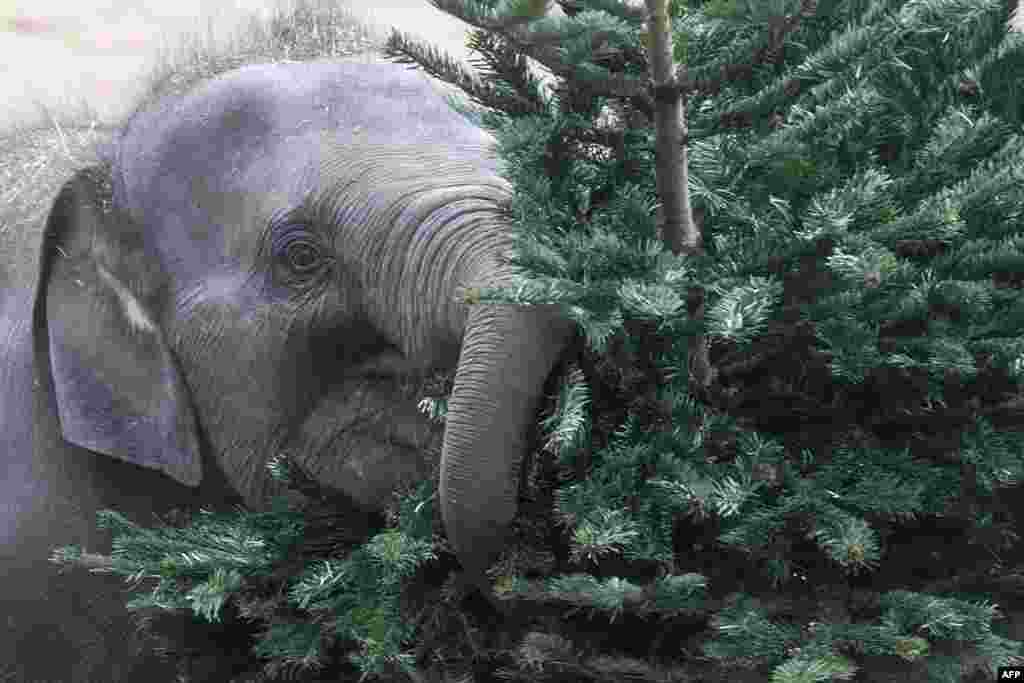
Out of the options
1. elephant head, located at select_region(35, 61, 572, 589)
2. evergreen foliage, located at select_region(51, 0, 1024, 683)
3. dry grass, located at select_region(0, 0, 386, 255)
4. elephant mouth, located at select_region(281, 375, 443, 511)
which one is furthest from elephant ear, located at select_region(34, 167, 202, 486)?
evergreen foliage, located at select_region(51, 0, 1024, 683)

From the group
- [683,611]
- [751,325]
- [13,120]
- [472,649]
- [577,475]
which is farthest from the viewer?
[13,120]

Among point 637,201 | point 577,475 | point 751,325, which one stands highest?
point 637,201

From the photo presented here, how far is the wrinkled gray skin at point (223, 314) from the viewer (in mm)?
2334

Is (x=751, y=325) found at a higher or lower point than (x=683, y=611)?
higher

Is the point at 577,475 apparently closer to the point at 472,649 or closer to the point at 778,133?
the point at 472,649

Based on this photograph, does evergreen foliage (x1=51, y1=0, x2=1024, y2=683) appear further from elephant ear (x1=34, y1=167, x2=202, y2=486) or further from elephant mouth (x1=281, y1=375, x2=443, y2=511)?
elephant ear (x1=34, y1=167, x2=202, y2=486)

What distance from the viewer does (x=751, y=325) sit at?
4.70ft

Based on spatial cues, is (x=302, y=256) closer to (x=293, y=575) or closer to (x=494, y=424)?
(x=293, y=575)

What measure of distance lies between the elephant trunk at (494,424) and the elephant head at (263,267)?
0.32 metres

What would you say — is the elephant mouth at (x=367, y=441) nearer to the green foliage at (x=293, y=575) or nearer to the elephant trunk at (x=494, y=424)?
the green foliage at (x=293, y=575)

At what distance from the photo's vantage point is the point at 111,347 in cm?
267

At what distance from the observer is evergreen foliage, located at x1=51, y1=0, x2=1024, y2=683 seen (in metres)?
1.47

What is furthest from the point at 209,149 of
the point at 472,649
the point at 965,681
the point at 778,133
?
the point at 965,681

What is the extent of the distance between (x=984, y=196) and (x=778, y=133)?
22 cm
